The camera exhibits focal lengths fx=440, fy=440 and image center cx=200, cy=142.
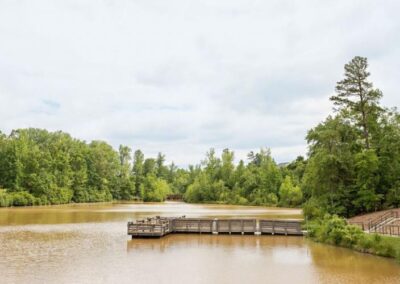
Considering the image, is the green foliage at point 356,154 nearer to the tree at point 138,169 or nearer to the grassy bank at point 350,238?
the grassy bank at point 350,238

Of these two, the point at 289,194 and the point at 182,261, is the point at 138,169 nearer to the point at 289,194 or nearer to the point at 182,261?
the point at 289,194

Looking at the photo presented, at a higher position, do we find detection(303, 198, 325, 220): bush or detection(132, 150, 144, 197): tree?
detection(132, 150, 144, 197): tree

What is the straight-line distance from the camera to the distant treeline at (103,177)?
8606 cm

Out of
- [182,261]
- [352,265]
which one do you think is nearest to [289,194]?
[352,265]

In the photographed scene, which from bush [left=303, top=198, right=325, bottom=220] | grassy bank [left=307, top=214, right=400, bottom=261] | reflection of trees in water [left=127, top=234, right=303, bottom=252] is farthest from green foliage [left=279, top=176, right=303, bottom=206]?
reflection of trees in water [left=127, top=234, right=303, bottom=252]

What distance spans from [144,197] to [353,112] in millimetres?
88555

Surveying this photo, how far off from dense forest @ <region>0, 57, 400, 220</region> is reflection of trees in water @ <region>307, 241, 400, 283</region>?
9.81 metres

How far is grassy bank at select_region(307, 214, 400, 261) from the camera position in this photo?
22.0 m

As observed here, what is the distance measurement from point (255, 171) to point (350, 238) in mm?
82749

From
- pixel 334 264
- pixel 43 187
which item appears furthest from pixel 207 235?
pixel 43 187

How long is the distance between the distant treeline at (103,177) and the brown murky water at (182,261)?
5468 cm

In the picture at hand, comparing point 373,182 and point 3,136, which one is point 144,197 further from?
point 373,182

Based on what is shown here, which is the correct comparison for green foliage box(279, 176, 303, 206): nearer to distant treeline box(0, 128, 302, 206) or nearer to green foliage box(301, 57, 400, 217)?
distant treeline box(0, 128, 302, 206)

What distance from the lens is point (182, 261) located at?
21422 mm
